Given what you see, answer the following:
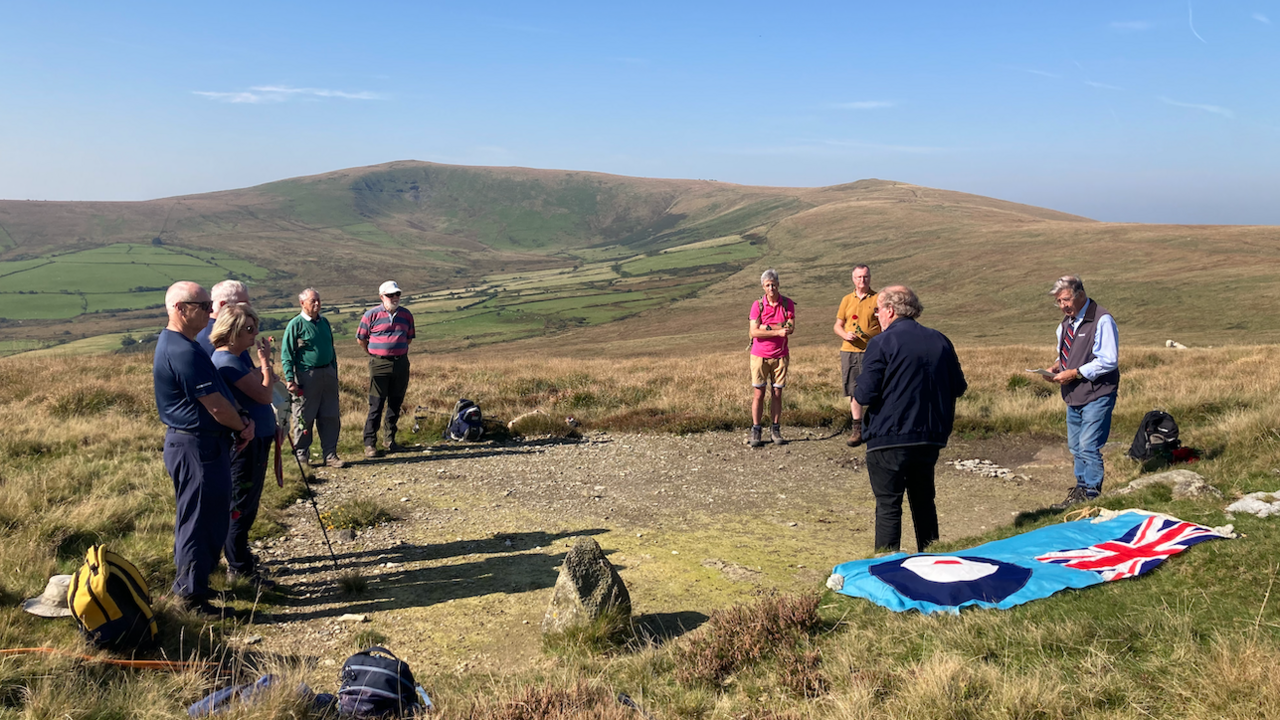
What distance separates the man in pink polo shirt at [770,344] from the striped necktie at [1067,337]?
355cm

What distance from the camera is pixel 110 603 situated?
4195 mm

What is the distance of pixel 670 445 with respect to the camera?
11.4 meters

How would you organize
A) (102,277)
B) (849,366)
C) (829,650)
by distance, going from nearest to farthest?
1. (829,650)
2. (849,366)
3. (102,277)

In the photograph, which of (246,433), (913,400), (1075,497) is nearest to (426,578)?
(246,433)

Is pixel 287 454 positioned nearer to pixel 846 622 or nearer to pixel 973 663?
pixel 846 622

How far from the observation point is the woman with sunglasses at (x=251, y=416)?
5.58 meters

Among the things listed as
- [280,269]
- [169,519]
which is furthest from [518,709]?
[280,269]

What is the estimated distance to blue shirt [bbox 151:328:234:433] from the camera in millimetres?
4883

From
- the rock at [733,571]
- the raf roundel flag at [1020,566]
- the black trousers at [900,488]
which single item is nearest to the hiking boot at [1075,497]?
the raf roundel flag at [1020,566]

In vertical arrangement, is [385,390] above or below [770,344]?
below

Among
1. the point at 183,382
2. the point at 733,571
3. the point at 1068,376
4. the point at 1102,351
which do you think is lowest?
the point at 733,571

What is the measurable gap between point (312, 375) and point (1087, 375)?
30.4 ft

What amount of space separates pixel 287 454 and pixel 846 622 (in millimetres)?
8996

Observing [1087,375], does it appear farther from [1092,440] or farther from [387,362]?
[387,362]
